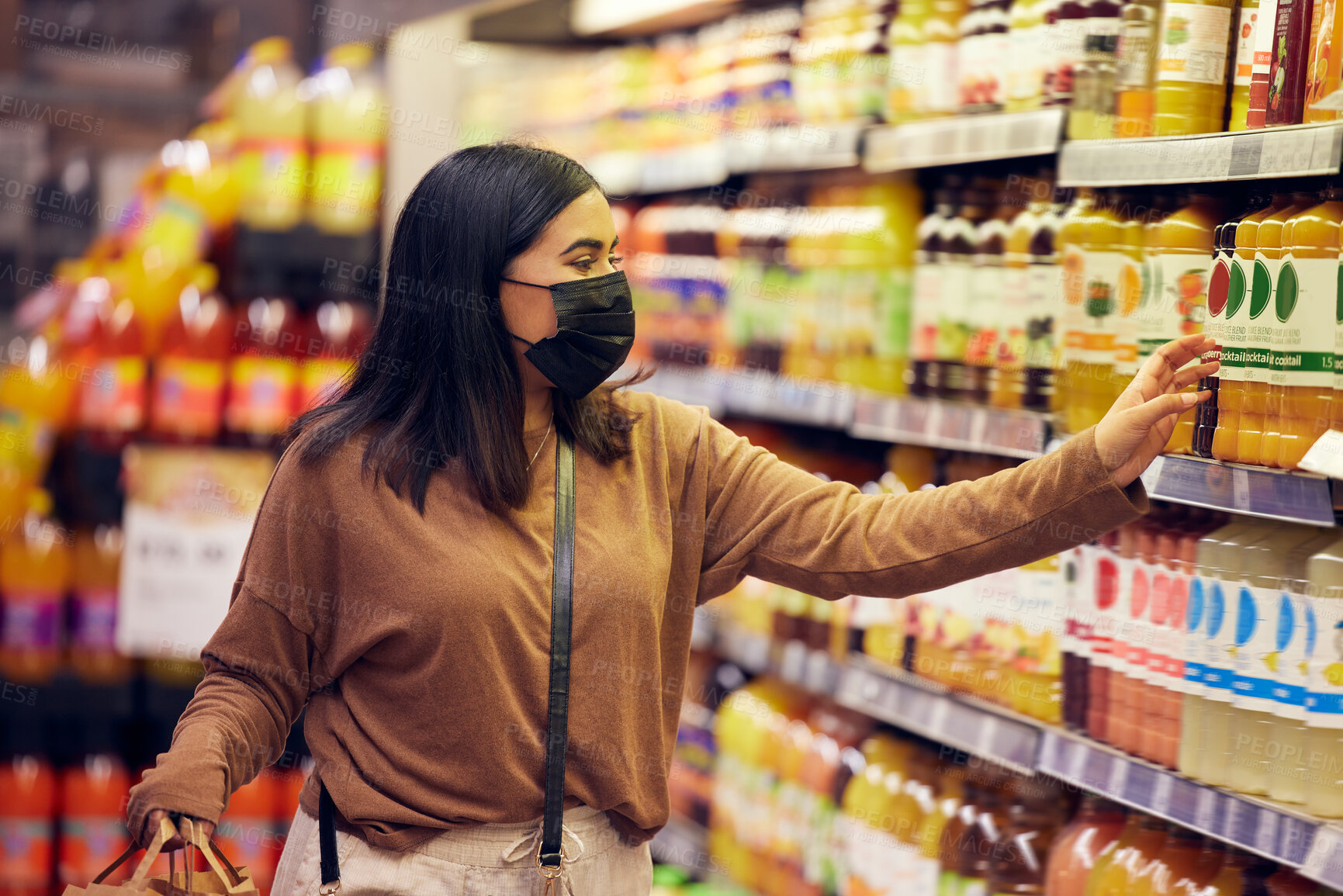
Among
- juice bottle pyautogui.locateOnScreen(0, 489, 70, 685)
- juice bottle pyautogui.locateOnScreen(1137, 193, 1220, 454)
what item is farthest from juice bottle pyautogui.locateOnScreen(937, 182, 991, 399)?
juice bottle pyautogui.locateOnScreen(0, 489, 70, 685)

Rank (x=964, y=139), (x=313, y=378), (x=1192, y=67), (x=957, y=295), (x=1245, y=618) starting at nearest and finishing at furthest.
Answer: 1. (x=1245, y=618)
2. (x=1192, y=67)
3. (x=964, y=139)
4. (x=957, y=295)
5. (x=313, y=378)

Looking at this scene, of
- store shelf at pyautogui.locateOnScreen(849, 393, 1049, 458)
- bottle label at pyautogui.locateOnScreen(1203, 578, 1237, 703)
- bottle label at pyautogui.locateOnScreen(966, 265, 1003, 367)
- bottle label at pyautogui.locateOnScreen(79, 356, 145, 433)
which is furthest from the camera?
bottle label at pyautogui.locateOnScreen(79, 356, 145, 433)

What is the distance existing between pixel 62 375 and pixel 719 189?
5.97 feet

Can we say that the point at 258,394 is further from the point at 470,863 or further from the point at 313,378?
the point at 470,863

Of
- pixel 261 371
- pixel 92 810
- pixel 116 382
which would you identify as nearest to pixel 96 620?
pixel 92 810

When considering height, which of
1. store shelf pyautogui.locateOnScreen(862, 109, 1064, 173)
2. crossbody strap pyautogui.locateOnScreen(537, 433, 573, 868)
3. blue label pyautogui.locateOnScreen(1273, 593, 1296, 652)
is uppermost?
store shelf pyautogui.locateOnScreen(862, 109, 1064, 173)

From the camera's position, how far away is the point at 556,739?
5.20ft

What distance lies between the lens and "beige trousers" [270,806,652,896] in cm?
159

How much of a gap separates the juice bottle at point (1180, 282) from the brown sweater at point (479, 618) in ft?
1.23

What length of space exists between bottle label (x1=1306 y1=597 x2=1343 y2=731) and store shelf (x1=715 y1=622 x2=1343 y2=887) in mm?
121

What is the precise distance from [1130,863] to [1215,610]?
499mm

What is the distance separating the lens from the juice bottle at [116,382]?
3.39 m

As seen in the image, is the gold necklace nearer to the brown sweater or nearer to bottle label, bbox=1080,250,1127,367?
the brown sweater

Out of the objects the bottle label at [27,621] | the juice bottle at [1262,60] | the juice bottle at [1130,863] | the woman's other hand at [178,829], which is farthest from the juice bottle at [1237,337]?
the bottle label at [27,621]
